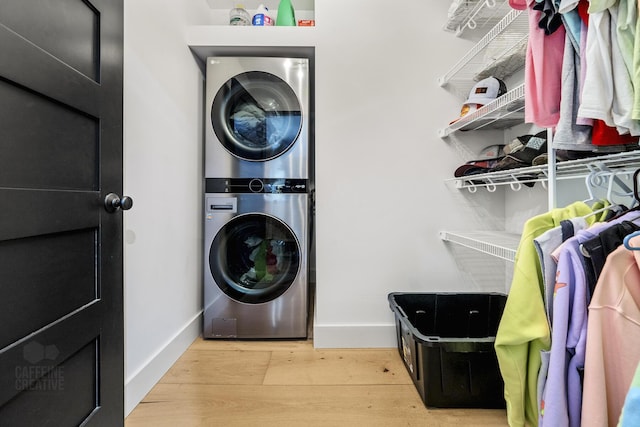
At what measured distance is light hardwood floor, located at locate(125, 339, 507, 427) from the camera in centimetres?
108

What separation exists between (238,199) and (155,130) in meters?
0.57

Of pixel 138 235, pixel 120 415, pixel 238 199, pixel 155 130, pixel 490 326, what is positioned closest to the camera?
pixel 120 415

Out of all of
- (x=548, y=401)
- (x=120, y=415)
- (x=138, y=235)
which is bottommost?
(x=120, y=415)

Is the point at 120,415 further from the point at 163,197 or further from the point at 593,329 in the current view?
the point at 593,329

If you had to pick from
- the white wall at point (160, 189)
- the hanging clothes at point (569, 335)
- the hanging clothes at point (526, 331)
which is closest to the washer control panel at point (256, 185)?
the white wall at point (160, 189)

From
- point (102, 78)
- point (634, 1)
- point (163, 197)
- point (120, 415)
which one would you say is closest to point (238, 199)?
point (163, 197)

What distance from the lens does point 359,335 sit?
1627 millimetres

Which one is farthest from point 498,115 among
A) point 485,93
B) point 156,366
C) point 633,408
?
point 156,366

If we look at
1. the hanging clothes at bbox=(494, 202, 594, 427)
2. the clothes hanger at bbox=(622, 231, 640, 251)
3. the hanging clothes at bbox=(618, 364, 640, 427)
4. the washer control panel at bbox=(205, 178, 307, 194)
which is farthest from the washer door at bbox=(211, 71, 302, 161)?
the hanging clothes at bbox=(618, 364, 640, 427)

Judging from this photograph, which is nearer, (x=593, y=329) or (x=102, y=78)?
(x=593, y=329)

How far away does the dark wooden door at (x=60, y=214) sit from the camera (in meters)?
0.59

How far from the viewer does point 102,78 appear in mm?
848

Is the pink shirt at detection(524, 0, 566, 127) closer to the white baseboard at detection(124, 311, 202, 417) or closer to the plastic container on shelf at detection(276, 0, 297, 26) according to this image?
the plastic container on shelf at detection(276, 0, 297, 26)

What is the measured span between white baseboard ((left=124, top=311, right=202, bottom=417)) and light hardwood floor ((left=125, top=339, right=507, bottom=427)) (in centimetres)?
3
